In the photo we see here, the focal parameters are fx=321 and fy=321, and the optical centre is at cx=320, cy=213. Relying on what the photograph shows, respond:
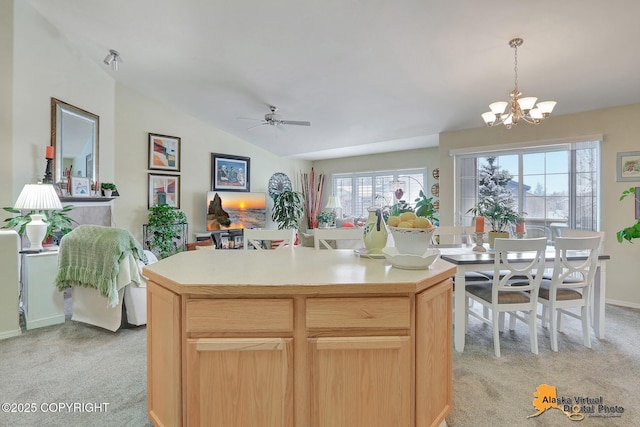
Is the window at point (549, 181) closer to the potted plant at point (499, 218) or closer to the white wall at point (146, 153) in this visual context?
the potted plant at point (499, 218)

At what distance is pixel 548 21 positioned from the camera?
8.16 feet

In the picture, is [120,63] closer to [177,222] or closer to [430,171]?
[177,222]

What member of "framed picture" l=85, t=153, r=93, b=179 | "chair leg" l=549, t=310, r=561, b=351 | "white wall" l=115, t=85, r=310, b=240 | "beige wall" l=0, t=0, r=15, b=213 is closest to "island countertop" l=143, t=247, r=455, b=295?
"chair leg" l=549, t=310, r=561, b=351

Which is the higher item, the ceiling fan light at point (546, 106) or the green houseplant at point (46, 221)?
the ceiling fan light at point (546, 106)

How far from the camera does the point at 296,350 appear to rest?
1243mm

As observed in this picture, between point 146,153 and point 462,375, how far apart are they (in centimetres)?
531

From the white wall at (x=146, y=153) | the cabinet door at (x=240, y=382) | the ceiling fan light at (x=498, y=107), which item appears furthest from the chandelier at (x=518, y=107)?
the white wall at (x=146, y=153)

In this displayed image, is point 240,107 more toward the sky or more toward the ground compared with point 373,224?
more toward the sky

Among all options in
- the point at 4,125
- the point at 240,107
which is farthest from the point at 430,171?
the point at 4,125

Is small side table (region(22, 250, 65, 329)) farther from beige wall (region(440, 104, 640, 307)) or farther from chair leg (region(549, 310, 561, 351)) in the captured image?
beige wall (region(440, 104, 640, 307))

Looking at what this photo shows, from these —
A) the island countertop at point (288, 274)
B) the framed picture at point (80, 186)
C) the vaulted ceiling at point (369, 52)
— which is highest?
the vaulted ceiling at point (369, 52)

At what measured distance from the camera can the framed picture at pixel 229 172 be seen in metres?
6.15

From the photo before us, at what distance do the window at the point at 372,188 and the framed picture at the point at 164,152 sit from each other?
3814 mm

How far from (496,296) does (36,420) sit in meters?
2.97
